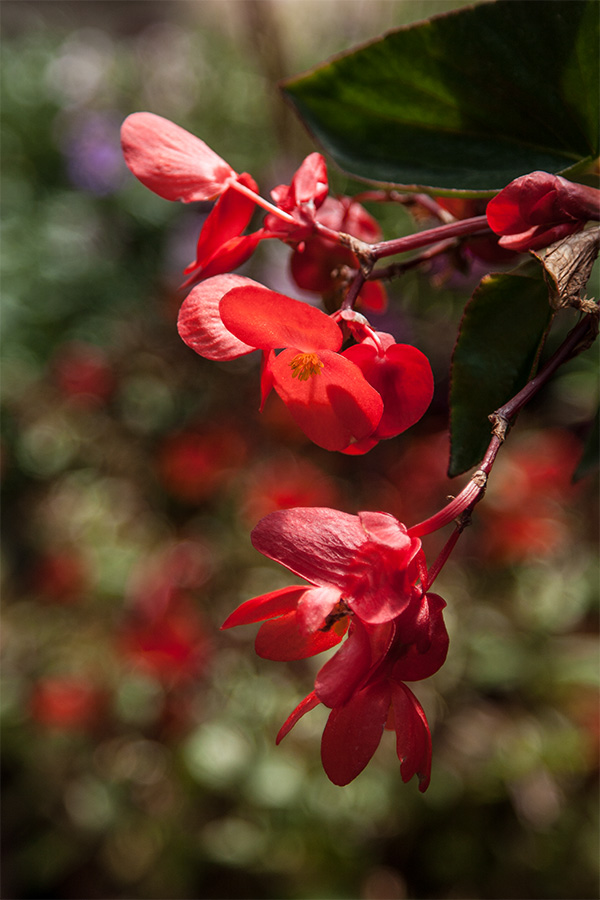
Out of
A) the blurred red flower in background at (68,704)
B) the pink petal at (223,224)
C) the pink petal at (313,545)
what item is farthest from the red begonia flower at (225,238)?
the blurred red flower in background at (68,704)

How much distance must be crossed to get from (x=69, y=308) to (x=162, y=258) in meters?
0.31

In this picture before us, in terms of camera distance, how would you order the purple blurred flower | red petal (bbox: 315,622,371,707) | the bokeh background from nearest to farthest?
red petal (bbox: 315,622,371,707)
the bokeh background
the purple blurred flower

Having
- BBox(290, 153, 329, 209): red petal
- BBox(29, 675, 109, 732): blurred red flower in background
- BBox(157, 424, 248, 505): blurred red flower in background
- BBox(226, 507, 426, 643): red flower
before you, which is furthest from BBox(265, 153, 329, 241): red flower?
BBox(157, 424, 248, 505): blurred red flower in background

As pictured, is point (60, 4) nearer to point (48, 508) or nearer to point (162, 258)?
point (162, 258)

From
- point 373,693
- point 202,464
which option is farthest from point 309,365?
point 202,464

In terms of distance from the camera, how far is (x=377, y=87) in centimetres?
28

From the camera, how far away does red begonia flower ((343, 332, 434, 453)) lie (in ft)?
0.66

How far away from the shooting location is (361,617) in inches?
7.1

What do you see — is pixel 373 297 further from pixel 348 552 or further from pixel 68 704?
pixel 68 704

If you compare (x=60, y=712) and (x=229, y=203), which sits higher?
(x=229, y=203)

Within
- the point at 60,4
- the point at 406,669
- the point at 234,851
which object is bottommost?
the point at 234,851

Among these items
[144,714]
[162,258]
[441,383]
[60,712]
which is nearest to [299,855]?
[144,714]

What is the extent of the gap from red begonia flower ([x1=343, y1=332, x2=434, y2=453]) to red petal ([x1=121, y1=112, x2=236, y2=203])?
9cm

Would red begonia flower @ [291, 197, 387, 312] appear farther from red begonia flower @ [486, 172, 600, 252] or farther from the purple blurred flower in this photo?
the purple blurred flower
